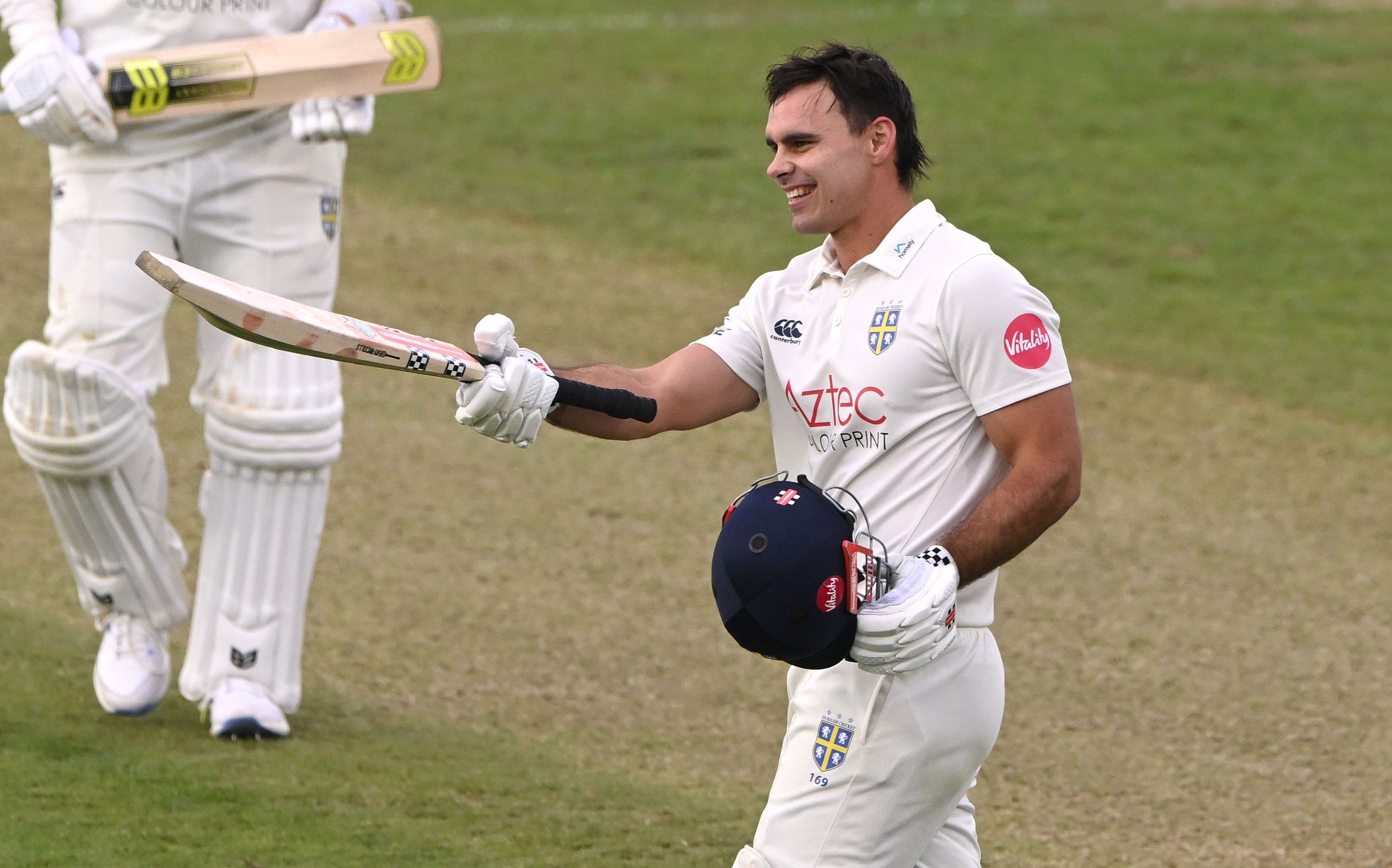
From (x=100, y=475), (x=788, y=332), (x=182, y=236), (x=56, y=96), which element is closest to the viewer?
(x=788, y=332)

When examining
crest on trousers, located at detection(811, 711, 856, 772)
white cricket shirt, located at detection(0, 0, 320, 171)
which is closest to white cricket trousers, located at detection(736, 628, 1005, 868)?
crest on trousers, located at detection(811, 711, 856, 772)

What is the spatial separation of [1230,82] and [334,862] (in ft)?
31.2

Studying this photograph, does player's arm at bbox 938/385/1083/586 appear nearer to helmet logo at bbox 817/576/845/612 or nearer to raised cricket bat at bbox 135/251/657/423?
helmet logo at bbox 817/576/845/612

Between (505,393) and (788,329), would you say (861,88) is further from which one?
(505,393)

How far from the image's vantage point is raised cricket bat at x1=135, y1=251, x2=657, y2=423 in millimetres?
2695

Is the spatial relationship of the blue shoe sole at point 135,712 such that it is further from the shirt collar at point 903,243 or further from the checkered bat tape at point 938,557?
the checkered bat tape at point 938,557

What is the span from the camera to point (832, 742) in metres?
2.90

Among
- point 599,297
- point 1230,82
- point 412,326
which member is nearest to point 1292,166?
point 1230,82

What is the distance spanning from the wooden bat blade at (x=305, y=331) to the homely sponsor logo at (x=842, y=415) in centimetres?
56

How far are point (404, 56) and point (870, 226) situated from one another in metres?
1.75

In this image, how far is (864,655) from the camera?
271 cm

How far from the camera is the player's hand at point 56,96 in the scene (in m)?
3.99

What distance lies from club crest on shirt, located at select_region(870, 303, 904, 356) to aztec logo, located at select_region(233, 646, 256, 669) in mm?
1947

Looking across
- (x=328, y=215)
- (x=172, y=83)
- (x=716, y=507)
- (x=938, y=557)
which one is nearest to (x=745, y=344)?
(x=938, y=557)
